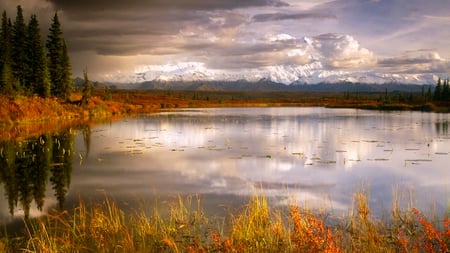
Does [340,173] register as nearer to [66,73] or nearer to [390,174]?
[390,174]

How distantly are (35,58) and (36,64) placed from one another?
0.89 meters

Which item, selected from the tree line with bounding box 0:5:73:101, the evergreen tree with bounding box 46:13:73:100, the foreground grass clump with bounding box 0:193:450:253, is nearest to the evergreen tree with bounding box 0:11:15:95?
the tree line with bounding box 0:5:73:101

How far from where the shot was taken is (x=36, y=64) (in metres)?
64.4

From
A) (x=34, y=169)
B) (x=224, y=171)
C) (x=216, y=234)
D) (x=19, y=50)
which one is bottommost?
(x=224, y=171)

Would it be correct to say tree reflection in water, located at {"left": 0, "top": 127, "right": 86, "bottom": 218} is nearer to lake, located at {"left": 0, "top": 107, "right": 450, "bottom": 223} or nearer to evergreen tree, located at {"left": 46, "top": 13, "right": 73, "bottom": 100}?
lake, located at {"left": 0, "top": 107, "right": 450, "bottom": 223}

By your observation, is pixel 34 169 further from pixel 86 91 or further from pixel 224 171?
pixel 86 91

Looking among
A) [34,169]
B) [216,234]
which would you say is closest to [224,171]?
[34,169]

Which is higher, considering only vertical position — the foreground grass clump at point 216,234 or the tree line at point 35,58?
the tree line at point 35,58

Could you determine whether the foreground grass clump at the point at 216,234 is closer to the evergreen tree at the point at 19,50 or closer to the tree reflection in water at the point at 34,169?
the tree reflection in water at the point at 34,169

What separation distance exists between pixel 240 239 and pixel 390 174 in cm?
1230

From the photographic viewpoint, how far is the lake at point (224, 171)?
15.2 meters

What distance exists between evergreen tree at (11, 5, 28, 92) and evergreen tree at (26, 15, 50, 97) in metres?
0.68

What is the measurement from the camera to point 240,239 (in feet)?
32.3

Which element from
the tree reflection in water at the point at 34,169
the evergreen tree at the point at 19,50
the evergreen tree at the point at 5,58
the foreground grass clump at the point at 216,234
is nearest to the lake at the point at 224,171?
the tree reflection in water at the point at 34,169
